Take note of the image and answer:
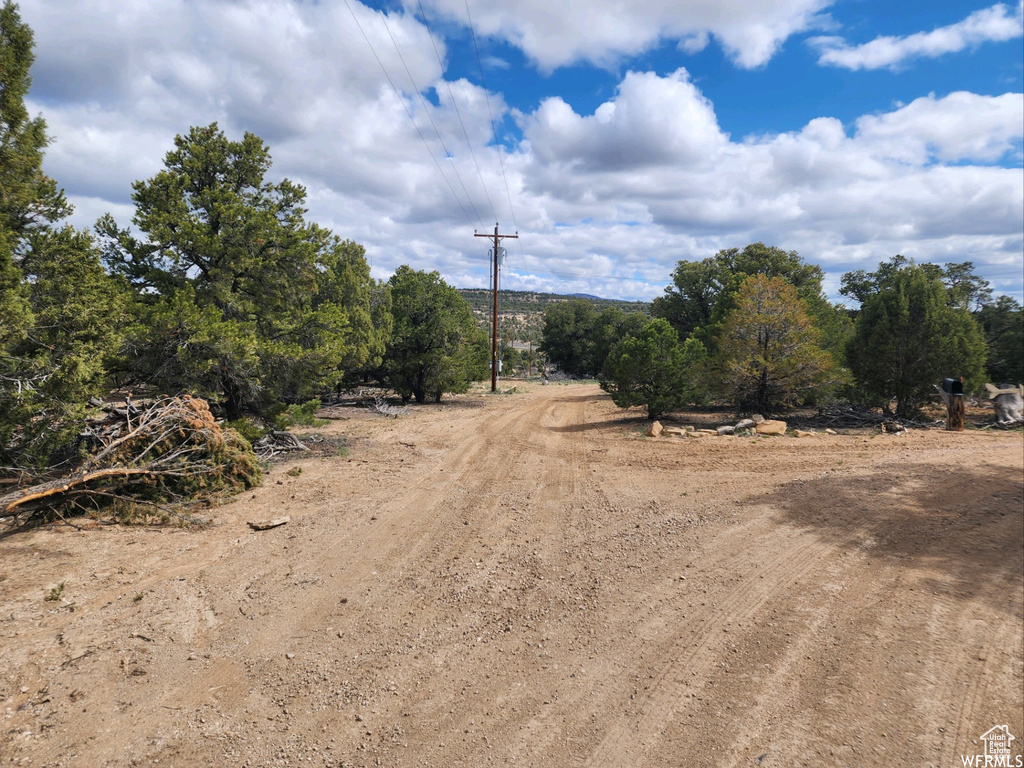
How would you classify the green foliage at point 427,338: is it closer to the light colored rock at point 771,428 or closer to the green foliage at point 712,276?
the light colored rock at point 771,428

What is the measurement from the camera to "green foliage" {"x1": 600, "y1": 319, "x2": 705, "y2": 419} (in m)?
18.0

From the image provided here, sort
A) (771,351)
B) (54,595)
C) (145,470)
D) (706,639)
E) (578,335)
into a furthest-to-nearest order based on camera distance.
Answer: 1. (578,335)
2. (771,351)
3. (145,470)
4. (54,595)
5. (706,639)

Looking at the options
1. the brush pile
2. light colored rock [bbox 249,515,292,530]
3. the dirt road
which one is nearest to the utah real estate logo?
the dirt road

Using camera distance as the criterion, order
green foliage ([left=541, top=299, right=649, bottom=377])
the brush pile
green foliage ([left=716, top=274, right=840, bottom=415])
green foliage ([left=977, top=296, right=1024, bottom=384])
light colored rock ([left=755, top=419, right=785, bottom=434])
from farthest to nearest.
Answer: green foliage ([left=541, top=299, right=649, bottom=377]), green foliage ([left=977, top=296, right=1024, bottom=384]), green foliage ([left=716, top=274, right=840, bottom=415]), light colored rock ([left=755, top=419, right=785, bottom=434]), the brush pile

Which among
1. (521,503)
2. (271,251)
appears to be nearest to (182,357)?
(271,251)

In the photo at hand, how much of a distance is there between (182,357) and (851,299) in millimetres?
44721

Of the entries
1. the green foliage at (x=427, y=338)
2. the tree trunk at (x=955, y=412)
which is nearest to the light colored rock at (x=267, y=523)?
the green foliage at (x=427, y=338)

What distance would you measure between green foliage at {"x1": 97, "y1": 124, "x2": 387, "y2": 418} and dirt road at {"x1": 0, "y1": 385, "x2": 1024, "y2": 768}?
3437mm

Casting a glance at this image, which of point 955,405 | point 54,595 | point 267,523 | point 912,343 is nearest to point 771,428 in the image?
point 955,405

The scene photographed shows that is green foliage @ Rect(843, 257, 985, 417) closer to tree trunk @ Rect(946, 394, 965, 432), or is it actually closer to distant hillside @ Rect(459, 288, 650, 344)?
tree trunk @ Rect(946, 394, 965, 432)

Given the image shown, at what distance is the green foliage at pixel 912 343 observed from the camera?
1719 centimetres

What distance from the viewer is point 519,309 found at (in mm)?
146500

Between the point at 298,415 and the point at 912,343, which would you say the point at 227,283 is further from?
the point at 912,343

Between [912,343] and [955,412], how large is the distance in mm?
3828
